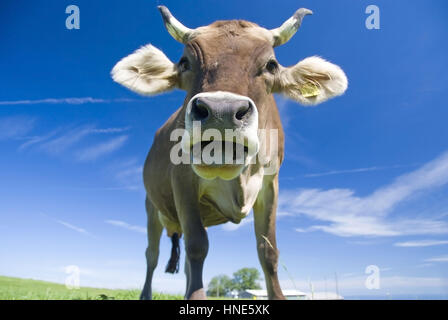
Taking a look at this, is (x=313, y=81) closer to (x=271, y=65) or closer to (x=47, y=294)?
(x=271, y=65)

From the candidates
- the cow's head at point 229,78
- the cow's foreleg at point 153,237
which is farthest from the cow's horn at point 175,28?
the cow's foreleg at point 153,237

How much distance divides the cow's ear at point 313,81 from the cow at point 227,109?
0.05ft

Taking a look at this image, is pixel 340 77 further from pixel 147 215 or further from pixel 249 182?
pixel 147 215

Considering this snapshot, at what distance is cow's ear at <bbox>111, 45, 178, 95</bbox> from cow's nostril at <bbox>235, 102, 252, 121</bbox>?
7.12 ft

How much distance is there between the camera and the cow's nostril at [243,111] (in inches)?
133

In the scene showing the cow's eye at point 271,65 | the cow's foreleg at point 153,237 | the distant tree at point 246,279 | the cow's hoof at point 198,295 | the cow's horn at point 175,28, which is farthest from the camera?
the distant tree at point 246,279

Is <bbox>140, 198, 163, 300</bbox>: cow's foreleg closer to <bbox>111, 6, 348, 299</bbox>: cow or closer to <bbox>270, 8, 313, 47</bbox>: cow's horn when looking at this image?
<bbox>111, 6, 348, 299</bbox>: cow

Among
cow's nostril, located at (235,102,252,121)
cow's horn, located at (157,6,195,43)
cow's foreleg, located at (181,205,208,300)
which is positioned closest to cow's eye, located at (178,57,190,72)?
cow's horn, located at (157,6,195,43)

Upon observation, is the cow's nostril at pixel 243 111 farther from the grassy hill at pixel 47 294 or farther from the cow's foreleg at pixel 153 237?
the cow's foreleg at pixel 153 237

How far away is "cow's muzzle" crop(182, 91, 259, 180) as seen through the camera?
3.29 meters

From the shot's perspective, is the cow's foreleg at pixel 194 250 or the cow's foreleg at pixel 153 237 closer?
the cow's foreleg at pixel 194 250

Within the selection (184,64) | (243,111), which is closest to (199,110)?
(243,111)
